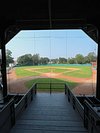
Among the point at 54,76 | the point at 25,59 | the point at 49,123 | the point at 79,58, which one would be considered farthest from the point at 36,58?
the point at 49,123

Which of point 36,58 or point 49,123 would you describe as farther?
point 36,58

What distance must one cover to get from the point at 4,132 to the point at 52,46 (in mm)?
13053

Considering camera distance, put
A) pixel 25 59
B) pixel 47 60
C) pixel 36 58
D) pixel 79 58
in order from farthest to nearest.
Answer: pixel 79 58, pixel 25 59, pixel 36 58, pixel 47 60

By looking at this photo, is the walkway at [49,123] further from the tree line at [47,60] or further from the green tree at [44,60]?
the tree line at [47,60]

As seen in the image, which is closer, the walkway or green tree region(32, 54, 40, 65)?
the walkway

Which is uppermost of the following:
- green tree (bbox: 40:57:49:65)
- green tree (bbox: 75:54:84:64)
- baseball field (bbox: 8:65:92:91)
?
green tree (bbox: 75:54:84:64)

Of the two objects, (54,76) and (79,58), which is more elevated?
(79,58)

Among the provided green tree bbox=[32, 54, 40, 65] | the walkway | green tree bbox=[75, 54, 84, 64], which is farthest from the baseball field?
the walkway

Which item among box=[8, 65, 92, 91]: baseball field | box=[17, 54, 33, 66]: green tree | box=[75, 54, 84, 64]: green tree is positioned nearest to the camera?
box=[17, 54, 33, 66]: green tree

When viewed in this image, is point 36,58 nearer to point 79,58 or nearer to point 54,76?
point 79,58

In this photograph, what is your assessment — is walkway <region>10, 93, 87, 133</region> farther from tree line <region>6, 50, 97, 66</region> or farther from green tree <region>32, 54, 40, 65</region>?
green tree <region>32, 54, 40, 65</region>

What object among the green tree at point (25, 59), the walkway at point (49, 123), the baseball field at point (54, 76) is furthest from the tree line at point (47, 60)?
the walkway at point (49, 123)

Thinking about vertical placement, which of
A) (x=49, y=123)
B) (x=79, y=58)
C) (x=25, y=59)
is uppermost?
(x=79, y=58)

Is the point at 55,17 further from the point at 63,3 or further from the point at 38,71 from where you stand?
the point at 38,71
